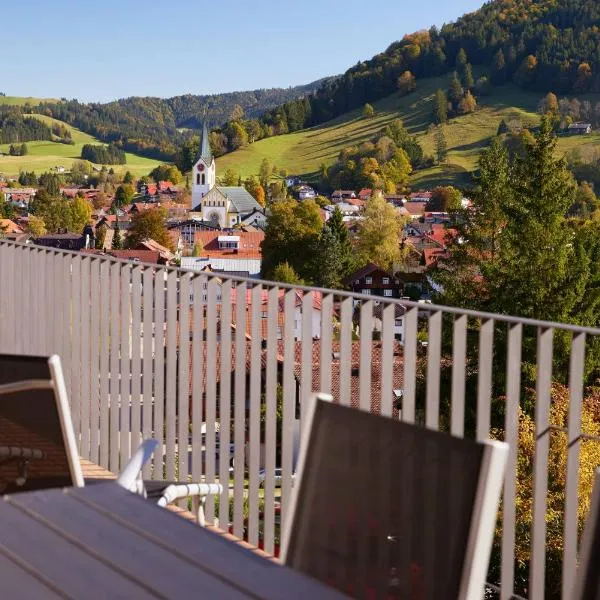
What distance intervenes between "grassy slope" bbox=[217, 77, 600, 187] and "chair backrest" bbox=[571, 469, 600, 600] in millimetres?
101750

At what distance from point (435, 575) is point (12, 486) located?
3.14ft

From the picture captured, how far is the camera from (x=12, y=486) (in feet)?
6.34

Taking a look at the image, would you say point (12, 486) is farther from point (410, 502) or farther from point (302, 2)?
point (302, 2)

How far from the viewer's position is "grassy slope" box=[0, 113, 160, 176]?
129375mm

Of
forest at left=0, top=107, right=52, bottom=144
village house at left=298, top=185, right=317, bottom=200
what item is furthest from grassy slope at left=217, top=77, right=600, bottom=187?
forest at left=0, top=107, right=52, bottom=144

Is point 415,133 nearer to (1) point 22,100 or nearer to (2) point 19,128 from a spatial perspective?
(2) point 19,128

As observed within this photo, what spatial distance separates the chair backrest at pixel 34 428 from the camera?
6.36 feet

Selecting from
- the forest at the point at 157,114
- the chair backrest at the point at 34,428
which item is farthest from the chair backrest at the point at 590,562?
the forest at the point at 157,114

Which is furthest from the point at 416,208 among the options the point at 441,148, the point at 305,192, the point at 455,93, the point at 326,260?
the point at 326,260

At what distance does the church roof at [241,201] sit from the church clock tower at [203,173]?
5.55 m

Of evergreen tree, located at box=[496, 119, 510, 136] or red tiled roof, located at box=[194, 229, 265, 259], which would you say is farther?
evergreen tree, located at box=[496, 119, 510, 136]

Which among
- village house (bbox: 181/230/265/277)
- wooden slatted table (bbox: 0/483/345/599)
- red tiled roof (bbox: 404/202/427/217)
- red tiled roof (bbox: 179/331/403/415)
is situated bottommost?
village house (bbox: 181/230/265/277)

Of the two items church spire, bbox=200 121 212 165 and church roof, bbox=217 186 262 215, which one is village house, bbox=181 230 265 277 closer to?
church roof, bbox=217 186 262 215

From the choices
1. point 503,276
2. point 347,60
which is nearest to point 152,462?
point 503,276
